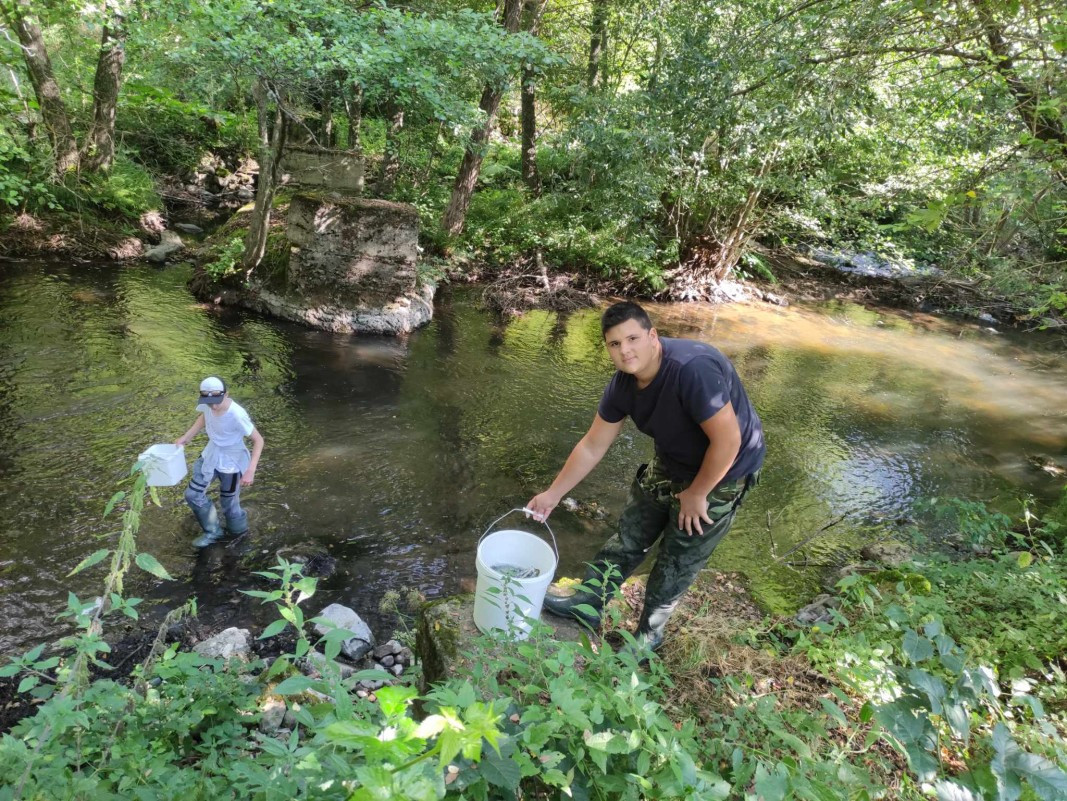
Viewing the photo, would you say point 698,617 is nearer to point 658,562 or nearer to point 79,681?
point 658,562

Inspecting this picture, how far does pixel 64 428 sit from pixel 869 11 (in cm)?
909

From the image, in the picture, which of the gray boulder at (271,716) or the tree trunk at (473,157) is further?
the tree trunk at (473,157)

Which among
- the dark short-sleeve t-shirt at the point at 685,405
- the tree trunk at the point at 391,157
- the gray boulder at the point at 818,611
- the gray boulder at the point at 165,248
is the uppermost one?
the tree trunk at the point at 391,157

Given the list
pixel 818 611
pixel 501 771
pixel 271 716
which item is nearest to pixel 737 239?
pixel 818 611

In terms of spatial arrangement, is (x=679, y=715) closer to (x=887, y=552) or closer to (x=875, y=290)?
(x=887, y=552)

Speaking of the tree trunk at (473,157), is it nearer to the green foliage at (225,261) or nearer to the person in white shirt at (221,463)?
the green foliage at (225,261)

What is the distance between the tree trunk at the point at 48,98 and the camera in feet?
32.5

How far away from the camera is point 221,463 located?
15.5 ft

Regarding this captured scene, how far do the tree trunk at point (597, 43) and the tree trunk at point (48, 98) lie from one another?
10.5 m

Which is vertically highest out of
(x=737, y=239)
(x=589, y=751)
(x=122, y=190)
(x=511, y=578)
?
(x=737, y=239)

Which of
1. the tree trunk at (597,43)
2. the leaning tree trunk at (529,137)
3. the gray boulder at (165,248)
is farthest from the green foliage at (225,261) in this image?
the tree trunk at (597,43)

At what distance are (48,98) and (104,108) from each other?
1039 millimetres

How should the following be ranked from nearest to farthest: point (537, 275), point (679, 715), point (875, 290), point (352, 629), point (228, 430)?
point (679, 715) < point (352, 629) < point (228, 430) < point (537, 275) < point (875, 290)

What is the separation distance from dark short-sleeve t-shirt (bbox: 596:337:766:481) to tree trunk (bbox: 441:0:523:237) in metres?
10.4
